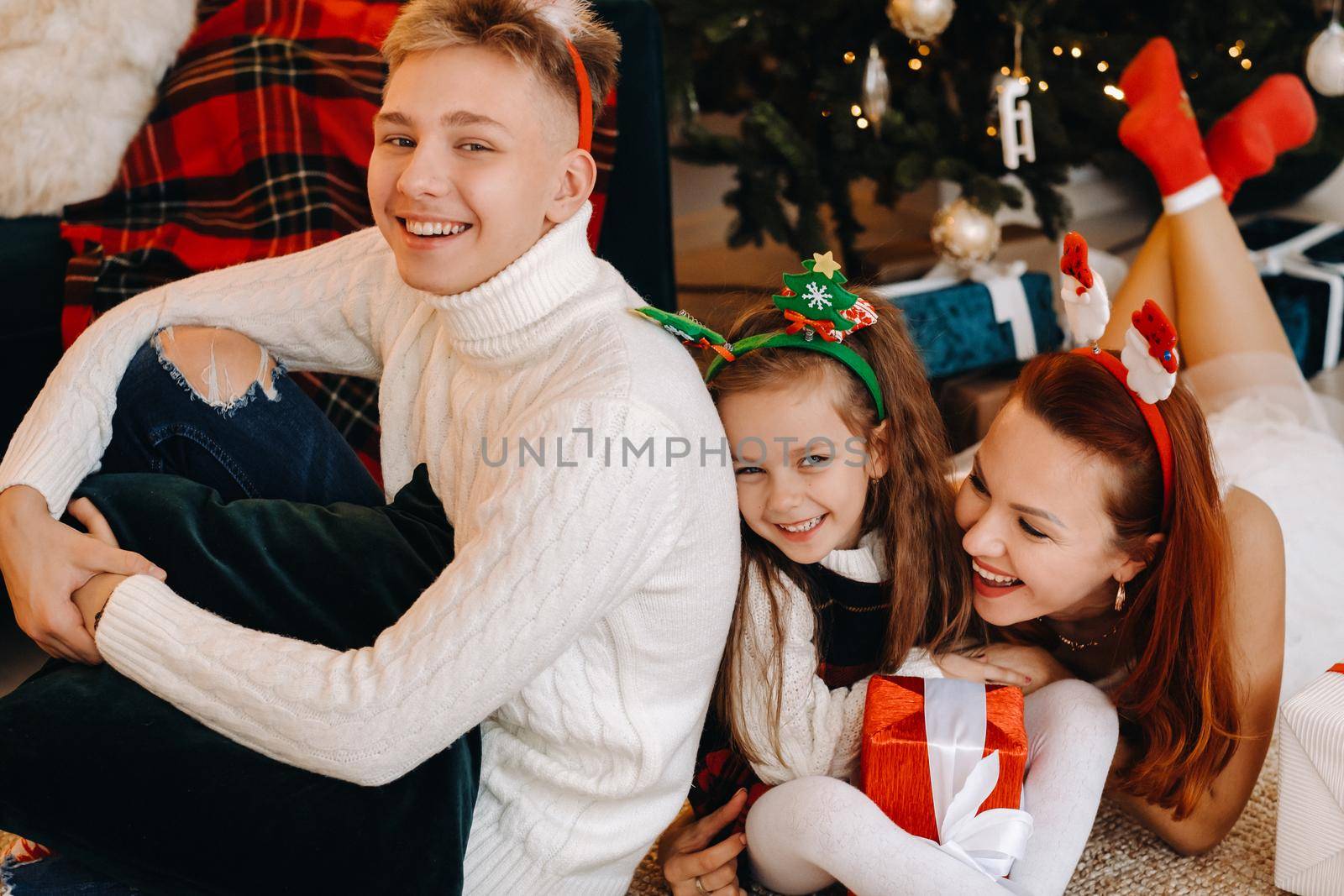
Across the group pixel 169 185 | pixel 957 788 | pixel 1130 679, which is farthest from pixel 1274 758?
pixel 169 185

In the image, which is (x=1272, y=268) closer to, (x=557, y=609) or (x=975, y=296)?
(x=975, y=296)

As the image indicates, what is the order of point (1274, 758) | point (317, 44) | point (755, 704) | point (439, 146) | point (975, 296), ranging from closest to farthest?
point (439, 146) < point (755, 704) < point (1274, 758) < point (317, 44) < point (975, 296)

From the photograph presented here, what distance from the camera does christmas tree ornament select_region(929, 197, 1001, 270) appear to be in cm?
217

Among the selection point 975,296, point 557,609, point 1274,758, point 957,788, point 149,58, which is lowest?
point 1274,758

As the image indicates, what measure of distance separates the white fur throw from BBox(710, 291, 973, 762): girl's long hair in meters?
1.22

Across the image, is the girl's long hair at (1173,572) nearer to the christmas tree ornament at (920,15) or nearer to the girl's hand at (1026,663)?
the girl's hand at (1026,663)

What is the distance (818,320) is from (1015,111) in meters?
1.16

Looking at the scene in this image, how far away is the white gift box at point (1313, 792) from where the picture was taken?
121 centimetres

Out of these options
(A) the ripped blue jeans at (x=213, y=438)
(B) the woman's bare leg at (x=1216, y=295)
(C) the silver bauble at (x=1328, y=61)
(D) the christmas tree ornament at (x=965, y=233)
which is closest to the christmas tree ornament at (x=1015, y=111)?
(D) the christmas tree ornament at (x=965, y=233)

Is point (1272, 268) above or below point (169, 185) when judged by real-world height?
below

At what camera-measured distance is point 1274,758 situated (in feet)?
5.05

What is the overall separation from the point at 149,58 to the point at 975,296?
5.02 ft

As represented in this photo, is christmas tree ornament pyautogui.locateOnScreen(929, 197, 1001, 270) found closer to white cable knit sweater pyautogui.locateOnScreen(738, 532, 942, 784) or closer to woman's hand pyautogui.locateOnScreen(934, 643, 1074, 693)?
woman's hand pyautogui.locateOnScreen(934, 643, 1074, 693)

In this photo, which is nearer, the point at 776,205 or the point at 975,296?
the point at 975,296
